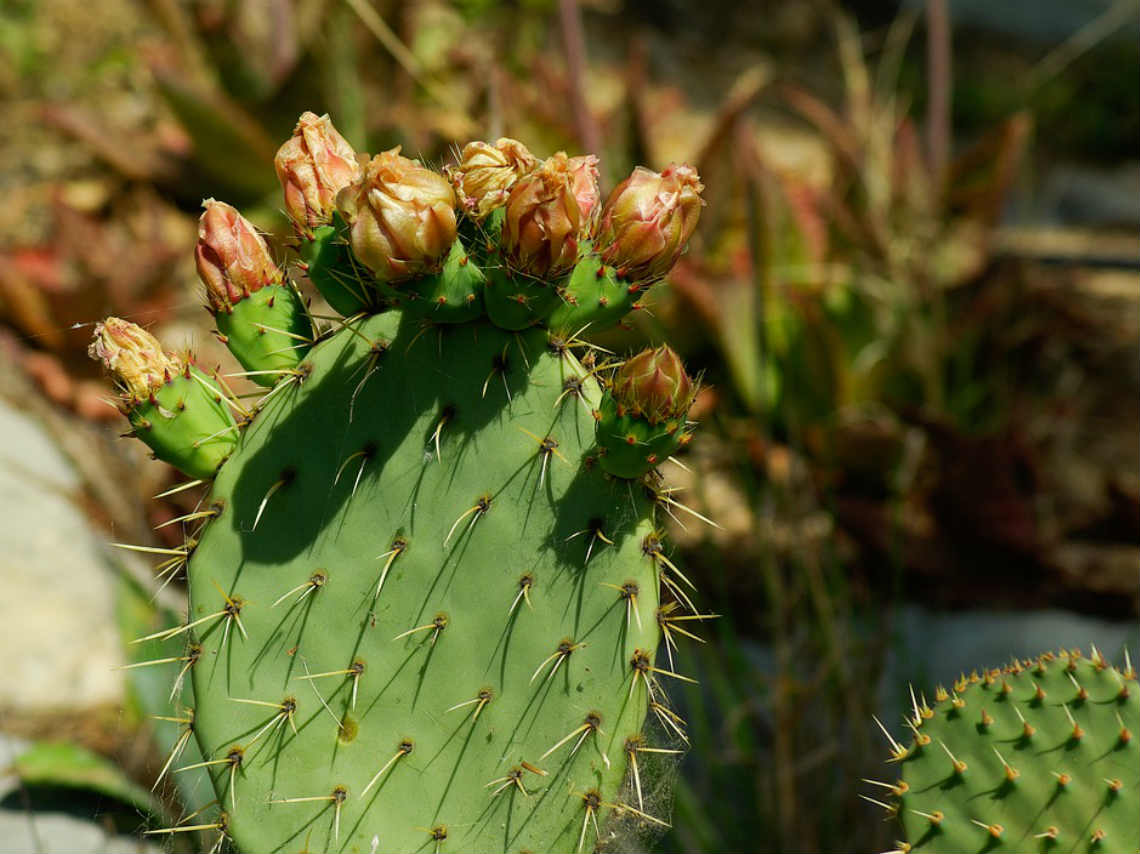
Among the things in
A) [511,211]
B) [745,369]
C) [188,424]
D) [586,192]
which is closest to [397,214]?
[511,211]

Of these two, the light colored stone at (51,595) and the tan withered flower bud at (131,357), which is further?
the light colored stone at (51,595)

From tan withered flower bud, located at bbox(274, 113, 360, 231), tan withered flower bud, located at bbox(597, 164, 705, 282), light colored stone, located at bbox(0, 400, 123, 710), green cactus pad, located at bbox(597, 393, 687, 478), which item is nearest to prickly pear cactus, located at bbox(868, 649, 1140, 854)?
green cactus pad, located at bbox(597, 393, 687, 478)

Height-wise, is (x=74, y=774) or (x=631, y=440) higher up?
(x=631, y=440)

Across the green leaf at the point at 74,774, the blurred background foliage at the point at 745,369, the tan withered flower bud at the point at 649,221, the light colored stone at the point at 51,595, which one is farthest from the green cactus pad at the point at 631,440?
the light colored stone at the point at 51,595

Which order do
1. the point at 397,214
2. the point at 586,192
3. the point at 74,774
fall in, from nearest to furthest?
the point at 397,214, the point at 586,192, the point at 74,774

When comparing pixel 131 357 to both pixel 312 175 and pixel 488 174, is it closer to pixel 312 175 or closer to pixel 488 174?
pixel 312 175

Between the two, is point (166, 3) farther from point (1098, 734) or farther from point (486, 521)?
point (1098, 734)

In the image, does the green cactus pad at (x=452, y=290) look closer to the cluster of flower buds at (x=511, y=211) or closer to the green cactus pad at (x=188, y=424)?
the cluster of flower buds at (x=511, y=211)
